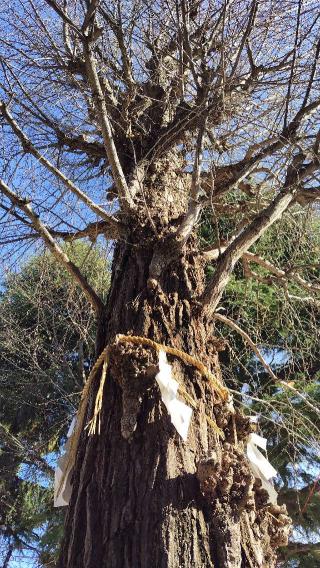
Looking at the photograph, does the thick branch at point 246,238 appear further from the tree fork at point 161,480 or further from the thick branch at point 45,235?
the thick branch at point 45,235

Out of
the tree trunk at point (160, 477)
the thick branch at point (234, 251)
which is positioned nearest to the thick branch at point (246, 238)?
the thick branch at point (234, 251)

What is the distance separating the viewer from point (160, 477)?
1.55m

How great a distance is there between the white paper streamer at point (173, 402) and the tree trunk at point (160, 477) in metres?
0.07

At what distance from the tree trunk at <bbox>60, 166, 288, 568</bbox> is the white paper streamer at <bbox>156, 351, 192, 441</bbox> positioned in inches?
2.8

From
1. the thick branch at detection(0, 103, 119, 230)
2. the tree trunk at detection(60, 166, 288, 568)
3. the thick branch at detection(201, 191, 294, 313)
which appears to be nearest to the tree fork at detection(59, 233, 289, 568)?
the tree trunk at detection(60, 166, 288, 568)

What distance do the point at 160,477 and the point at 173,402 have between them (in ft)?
0.75

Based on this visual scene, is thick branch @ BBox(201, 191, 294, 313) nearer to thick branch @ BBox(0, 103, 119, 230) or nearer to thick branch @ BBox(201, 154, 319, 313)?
thick branch @ BBox(201, 154, 319, 313)

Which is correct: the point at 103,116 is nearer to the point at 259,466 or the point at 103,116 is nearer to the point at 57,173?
the point at 57,173

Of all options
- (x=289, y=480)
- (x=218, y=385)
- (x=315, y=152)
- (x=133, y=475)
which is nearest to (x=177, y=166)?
(x=315, y=152)

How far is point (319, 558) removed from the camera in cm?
462

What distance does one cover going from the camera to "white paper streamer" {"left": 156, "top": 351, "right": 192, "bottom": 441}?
1592 millimetres

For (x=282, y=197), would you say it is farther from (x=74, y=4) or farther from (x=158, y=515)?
(x=74, y=4)

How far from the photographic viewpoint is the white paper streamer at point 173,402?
5.22 ft

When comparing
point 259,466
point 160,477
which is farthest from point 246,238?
point 160,477
